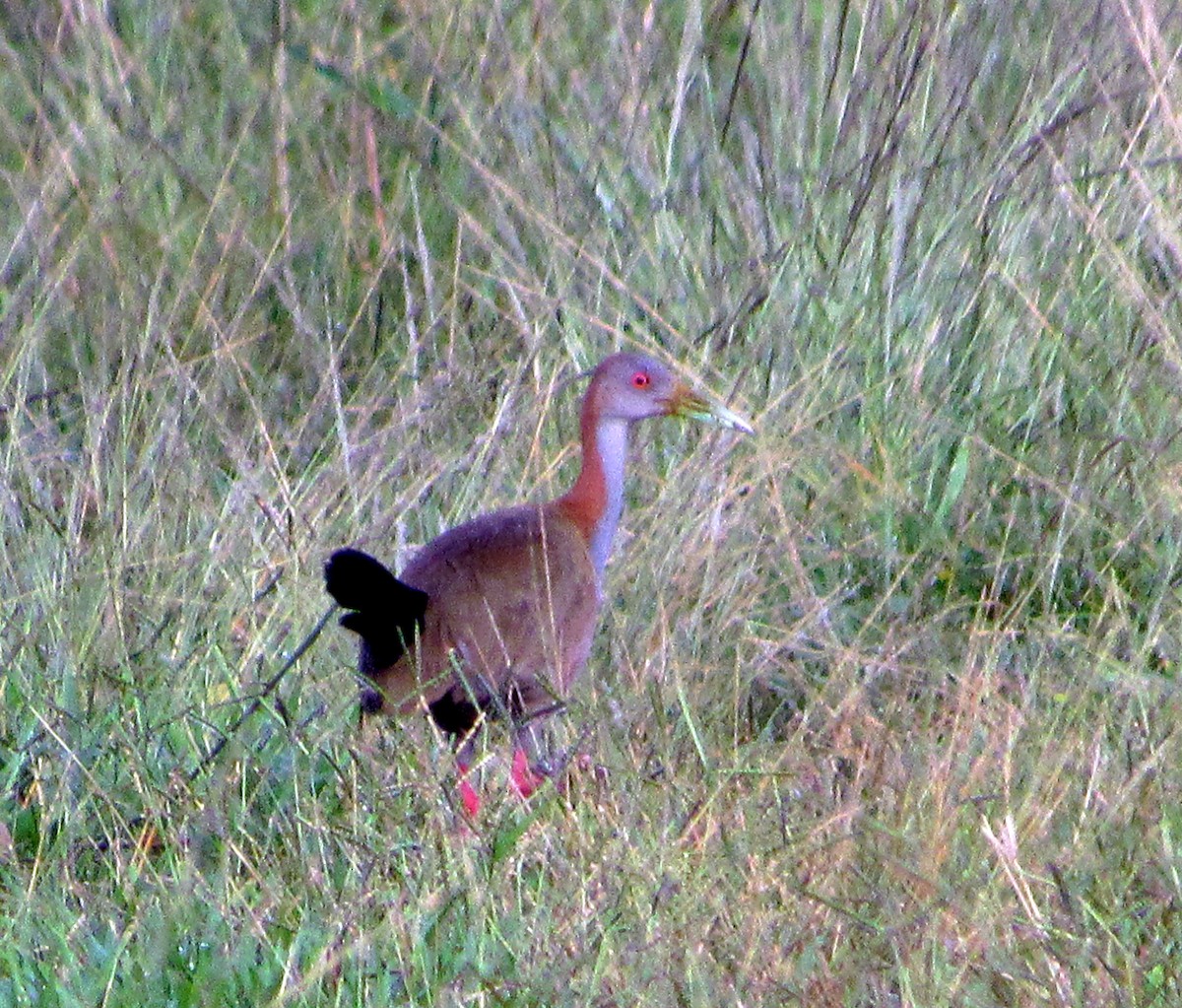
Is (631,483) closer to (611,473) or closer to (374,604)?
(611,473)

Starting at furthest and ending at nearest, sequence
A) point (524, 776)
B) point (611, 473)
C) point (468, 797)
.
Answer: point (611, 473) < point (524, 776) < point (468, 797)

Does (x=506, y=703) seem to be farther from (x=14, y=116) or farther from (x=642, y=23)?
(x=14, y=116)

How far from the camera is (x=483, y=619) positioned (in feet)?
14.2

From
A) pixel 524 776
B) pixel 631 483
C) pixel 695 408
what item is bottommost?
pixel 631 483

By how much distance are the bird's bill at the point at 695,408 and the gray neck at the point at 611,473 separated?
11cm

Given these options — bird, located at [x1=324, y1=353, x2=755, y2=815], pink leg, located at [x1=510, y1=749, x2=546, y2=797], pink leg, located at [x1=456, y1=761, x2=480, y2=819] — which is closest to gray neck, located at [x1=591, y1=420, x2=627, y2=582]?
bird, located at [x1=324, y1=353, x2=755, y2=815]

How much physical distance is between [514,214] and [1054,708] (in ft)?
7.76

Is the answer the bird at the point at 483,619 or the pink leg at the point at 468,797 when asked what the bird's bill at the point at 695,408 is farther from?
the pink leg at the point at 468,797

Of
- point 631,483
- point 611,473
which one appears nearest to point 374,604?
point 611,473

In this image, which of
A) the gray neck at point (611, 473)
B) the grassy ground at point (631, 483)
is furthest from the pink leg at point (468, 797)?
the gray neck at point (611, 473)

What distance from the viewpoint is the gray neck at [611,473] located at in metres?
4.71

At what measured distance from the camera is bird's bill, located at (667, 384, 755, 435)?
4875 mm

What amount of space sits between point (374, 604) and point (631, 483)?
4.28 feet

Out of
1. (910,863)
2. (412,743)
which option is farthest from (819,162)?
(910,863)
